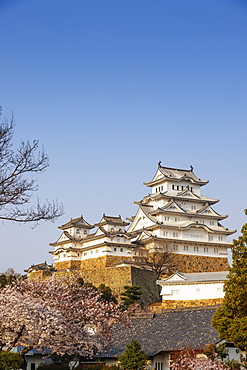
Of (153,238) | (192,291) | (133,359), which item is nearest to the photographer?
(133,359)

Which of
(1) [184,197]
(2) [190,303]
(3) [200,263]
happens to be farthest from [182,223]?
(2) [190,303]

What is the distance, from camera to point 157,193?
57.4 metres

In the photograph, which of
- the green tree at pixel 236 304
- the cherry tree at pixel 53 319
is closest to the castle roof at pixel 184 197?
the cherry tree at pixel 53 319

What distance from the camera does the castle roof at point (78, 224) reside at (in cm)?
5503

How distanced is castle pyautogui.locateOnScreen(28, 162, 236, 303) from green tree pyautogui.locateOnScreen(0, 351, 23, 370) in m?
24.4

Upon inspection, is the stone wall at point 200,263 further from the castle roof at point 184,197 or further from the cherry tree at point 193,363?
the cherry tree at point 193,363

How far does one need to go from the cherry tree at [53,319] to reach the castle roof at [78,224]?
1283 inches

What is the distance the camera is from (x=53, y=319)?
1923 cm

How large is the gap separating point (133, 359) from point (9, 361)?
4.60 metres

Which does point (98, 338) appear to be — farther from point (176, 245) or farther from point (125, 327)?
point (176, 245)

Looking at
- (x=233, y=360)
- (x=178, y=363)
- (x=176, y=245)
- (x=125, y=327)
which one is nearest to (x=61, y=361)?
(x=125, y=327)

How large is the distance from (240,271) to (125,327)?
8.72 metres

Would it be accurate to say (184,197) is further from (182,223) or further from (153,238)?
(153,238)

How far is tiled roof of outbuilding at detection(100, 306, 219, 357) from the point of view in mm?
19816
